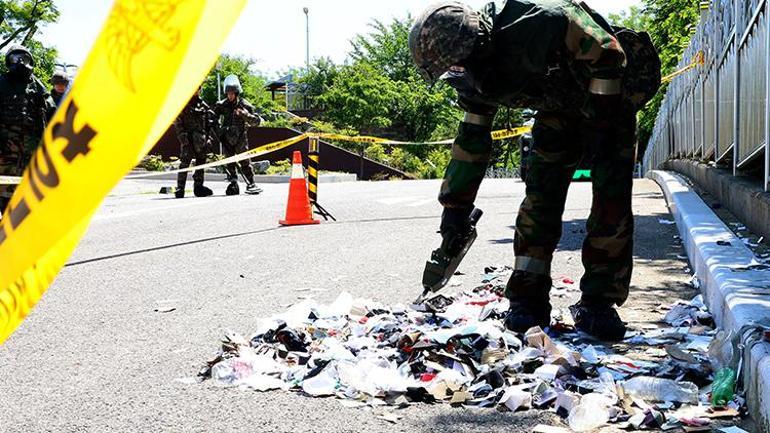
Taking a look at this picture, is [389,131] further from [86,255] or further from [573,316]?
[573,316]

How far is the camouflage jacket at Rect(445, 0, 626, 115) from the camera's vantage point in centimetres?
403

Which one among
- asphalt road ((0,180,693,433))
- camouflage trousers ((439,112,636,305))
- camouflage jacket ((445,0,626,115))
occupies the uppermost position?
camouflage jacket ((445,0,626,115))

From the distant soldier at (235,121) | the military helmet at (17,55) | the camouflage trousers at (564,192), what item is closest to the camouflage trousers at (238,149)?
the distant soldier at (235,121)

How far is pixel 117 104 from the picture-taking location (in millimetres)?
1099

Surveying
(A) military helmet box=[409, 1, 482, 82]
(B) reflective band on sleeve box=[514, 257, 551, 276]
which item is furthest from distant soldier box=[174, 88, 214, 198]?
(A) military helmet box=[409, 1, 482, 82]

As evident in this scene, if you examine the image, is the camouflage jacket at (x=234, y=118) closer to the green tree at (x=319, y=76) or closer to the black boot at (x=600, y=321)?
the black boot at (x=600, y=321)

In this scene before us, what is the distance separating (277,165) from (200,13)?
1357 inches

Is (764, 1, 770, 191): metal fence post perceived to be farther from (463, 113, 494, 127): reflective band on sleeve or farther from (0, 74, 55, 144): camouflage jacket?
(0, 74, 55, 144): camouflage jacket

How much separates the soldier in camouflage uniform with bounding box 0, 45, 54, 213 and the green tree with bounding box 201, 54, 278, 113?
4058 cm

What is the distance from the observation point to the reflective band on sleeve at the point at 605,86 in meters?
4.15

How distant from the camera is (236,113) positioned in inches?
661

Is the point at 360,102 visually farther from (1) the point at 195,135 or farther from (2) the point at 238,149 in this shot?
(1) the point at 195,135

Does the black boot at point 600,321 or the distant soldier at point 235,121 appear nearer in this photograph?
the black boot at point 600,321

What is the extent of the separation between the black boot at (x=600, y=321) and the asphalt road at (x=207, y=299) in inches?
19.4
